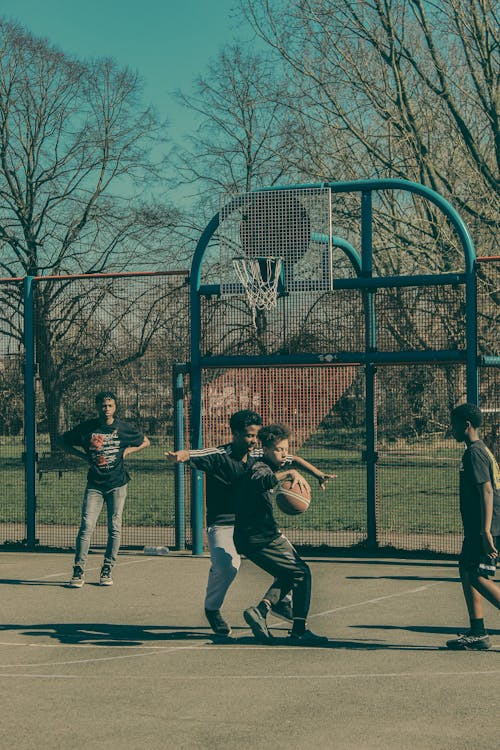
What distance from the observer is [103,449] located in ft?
35.2

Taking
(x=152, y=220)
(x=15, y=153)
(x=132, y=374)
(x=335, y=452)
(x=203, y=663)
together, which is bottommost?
(x=203, y=663)

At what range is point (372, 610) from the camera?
9.09 meters

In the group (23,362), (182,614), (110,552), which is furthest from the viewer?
(23,362)

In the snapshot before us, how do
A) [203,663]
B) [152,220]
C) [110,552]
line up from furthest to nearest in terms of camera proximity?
[152,220] → [110,552] → [203,663]

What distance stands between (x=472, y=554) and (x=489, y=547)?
0.22 metres

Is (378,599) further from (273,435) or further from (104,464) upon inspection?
(104,464)

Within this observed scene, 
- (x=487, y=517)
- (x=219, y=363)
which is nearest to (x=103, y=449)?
(x=219, y=363)

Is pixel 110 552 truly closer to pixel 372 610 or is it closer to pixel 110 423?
pixel 110 423

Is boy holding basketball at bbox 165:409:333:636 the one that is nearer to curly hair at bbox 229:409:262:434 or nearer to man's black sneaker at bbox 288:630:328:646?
curly hair at bbox 229:409:262:434

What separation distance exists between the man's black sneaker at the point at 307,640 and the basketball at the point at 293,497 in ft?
3.01

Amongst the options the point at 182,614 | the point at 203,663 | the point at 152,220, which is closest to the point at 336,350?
the point at 182,614

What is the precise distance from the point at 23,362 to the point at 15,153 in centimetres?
1975

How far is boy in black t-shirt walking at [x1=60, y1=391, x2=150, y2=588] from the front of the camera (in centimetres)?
1066

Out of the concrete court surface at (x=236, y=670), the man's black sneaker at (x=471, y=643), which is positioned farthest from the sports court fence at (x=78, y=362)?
the man's black sneaker at (x=471, y=643)
